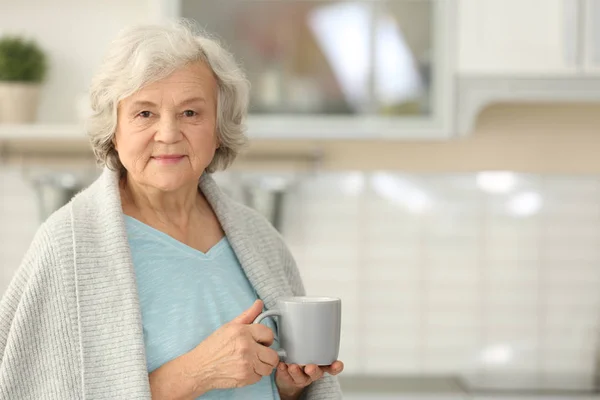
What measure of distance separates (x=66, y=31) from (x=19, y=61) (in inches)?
8.1

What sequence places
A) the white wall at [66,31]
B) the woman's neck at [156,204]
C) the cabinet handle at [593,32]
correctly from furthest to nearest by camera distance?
the white wall at [66,31] → the cabinet handle at [593,32] → the woman's neck at [156,204]

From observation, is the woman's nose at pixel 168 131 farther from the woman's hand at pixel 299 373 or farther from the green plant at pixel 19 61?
the green plant at pixel 19 61

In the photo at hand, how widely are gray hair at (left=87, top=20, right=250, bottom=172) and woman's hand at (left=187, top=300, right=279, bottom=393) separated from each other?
13.1 inches

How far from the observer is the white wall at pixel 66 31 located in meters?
2.72

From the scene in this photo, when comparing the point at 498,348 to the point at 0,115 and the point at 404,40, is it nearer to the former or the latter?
the point at 404,40

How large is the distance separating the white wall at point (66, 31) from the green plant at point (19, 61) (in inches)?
4.2

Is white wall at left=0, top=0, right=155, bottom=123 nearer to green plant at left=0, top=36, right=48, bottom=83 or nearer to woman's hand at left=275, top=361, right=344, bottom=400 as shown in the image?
green plant at left=0, top=36, right=48, bottom=83

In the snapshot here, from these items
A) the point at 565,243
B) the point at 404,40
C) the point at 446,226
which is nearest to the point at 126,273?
the point at 404,40

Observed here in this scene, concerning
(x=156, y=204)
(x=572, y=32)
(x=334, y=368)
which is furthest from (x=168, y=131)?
(x=572, y=32)

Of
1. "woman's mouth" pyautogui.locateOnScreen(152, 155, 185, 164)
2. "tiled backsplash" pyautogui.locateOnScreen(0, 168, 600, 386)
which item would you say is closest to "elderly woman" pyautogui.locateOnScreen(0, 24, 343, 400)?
"woman's mouth" pyautogui.locateOnScreen(152, 155, 185, 164)

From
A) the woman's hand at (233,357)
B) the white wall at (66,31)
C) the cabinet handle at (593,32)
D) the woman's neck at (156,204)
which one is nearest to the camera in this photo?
the woman's hand at (233,357)

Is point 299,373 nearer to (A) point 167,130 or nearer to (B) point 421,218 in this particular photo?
(A) point 167,130

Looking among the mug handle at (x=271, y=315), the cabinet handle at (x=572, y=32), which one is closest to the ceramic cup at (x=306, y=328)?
the mug handle at (x=271, y=315)

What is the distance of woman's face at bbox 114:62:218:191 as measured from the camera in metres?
1.27
